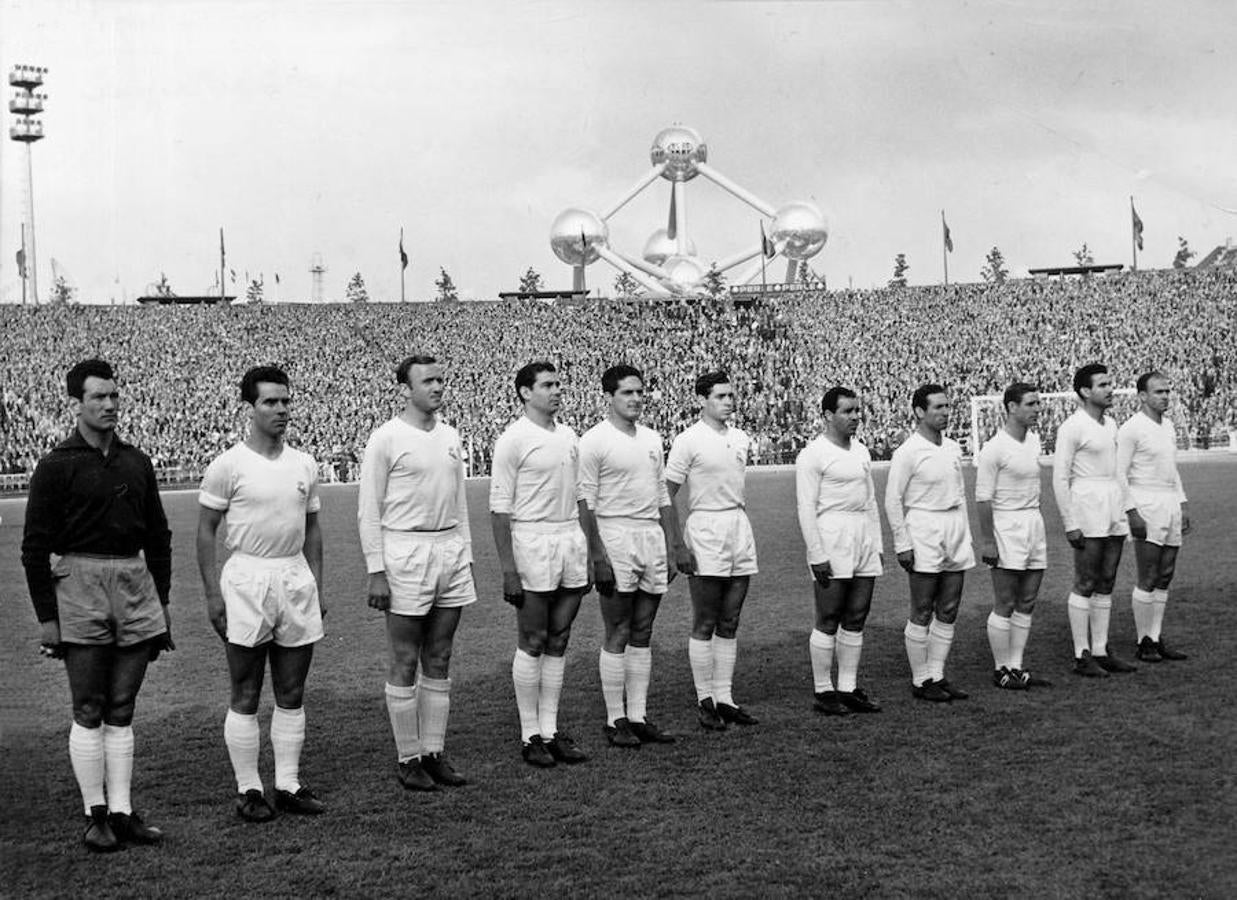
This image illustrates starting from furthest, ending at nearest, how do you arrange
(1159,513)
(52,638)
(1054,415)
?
(1054,415), (1159,513), (52,638)

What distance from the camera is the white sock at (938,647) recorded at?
30.5ft

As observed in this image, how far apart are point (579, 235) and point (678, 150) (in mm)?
8946

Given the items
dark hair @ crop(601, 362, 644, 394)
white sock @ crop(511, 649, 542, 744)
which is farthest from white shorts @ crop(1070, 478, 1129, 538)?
white sock @ crop(511, 649, 542, 744)

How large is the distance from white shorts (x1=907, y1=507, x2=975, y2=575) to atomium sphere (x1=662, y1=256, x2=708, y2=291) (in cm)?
6780

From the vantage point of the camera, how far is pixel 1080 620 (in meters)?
10.1

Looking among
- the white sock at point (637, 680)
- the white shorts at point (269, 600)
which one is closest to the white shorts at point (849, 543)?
the white sock at point (637, 680)

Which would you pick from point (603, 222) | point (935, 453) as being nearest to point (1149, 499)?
point (935, 453)

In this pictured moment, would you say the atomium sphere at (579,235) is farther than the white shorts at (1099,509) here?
Yes

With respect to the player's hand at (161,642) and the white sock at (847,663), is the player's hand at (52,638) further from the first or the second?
the white sock at (847,663)

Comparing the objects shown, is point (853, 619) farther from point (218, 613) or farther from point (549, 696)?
point (218, 613)

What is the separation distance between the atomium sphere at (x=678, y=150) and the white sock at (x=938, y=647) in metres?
69.4

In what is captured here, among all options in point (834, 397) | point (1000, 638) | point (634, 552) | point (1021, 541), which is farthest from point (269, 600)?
point (1021, 541)

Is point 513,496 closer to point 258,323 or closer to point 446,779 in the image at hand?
point 446,779

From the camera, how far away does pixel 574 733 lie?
8547mm
